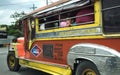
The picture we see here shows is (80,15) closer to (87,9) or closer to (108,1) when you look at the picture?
(87,9)

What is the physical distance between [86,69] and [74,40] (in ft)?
3.04

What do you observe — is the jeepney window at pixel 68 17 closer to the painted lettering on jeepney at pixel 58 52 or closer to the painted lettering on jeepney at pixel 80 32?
the painted lettering on jeepney at pixel 80 32

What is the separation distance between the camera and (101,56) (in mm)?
6930

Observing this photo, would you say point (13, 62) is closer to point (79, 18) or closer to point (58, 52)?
point (58, 52)

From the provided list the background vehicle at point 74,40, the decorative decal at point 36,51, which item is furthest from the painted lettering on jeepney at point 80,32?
the decorative decal at point 36,51

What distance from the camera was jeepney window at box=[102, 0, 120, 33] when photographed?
6.68 m

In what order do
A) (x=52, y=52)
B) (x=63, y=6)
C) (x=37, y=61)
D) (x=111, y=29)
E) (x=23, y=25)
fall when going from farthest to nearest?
(x=23, y=25)
(x=37, y=61)
(x=52, y=52)
(x=63, y=6)
(x=111, y=29)

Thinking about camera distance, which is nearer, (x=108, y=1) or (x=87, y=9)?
(x=108, y=1)

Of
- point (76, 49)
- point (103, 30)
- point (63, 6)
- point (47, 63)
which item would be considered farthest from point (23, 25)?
point (103, 30)

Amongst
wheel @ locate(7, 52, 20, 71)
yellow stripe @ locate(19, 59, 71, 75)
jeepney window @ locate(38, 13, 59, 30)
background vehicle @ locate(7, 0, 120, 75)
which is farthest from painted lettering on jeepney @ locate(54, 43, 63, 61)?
wheel @ locate(7, 52, 20, 71)

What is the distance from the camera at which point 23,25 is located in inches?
468

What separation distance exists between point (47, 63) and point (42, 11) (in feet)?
5.14

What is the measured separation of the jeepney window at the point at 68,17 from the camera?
25.7 feet

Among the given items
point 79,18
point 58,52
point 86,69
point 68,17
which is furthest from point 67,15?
point 86,69
